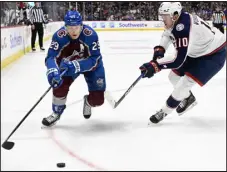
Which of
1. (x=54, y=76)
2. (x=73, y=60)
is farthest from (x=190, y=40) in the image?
(x=54, y=76)

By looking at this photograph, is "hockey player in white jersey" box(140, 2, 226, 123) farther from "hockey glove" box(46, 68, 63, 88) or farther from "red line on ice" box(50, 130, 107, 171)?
"red line on ice" box(50, 130, 107, 171)

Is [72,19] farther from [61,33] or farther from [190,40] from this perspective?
[190,40]

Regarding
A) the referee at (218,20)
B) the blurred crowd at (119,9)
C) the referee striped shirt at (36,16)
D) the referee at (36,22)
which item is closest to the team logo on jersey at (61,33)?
the referee at (36,22)

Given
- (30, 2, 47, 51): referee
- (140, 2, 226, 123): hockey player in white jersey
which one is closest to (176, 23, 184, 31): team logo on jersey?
(140, 2, 226, 123): hockey player in white jersey

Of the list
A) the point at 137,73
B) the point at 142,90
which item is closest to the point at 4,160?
the point at 142,90

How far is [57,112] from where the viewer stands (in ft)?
8.48

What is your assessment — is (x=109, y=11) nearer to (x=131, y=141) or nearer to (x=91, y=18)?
(x=91, y=18)

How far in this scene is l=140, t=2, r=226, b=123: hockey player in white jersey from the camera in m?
2.44

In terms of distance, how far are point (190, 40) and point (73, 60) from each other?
29.1 inches

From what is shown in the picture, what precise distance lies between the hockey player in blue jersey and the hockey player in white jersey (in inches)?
12.6

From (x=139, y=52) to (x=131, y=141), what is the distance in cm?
558

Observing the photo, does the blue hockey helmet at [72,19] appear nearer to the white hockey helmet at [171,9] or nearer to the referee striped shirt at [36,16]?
the white hockey helmet at [171,9]

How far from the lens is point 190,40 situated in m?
2.46

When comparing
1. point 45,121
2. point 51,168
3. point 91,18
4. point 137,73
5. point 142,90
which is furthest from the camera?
point 91,18
